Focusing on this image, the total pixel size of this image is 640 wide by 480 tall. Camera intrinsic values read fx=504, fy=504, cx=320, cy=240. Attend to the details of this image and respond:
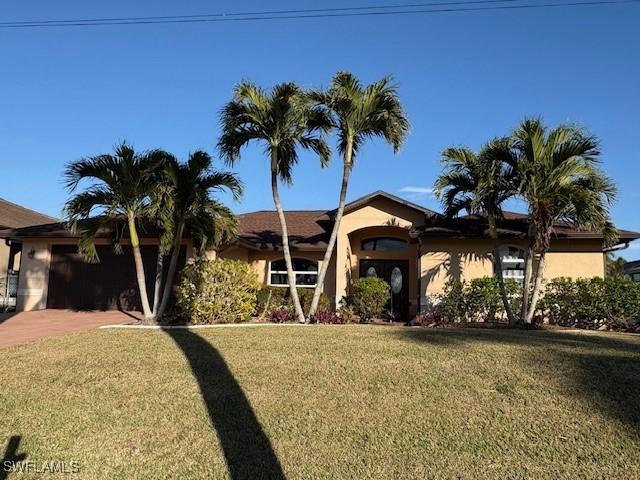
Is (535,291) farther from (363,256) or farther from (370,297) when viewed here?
(363,256)

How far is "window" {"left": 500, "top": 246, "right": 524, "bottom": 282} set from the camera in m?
15.9

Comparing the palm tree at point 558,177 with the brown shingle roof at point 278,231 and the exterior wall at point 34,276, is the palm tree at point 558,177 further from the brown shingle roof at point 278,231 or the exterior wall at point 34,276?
the exterior wall at point 34,276

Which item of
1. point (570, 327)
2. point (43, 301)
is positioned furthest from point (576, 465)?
point (43, 301)

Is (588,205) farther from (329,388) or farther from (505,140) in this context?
(329,388)

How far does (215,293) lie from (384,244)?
7.34 metres

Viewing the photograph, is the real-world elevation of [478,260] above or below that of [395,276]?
above

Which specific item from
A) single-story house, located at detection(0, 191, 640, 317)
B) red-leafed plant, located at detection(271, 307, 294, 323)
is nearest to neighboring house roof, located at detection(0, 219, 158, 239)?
single-story house, located at detection(0, 191, 640, 317)

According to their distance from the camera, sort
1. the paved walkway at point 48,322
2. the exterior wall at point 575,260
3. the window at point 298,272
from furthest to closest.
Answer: the window at point 298,272
the exterior wall at point 575,260
the paved walkway at point 48,322

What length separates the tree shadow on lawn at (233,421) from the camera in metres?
4.57

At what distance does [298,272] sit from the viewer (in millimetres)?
18797

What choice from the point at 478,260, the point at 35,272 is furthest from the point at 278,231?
the point at 35,272

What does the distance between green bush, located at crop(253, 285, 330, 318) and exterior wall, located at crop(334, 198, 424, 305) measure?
1164 mm

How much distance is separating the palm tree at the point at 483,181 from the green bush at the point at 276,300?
4977mm

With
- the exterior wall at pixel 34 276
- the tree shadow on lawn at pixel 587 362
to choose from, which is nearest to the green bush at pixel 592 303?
the tree shadow on lawn at pixel 587 362
